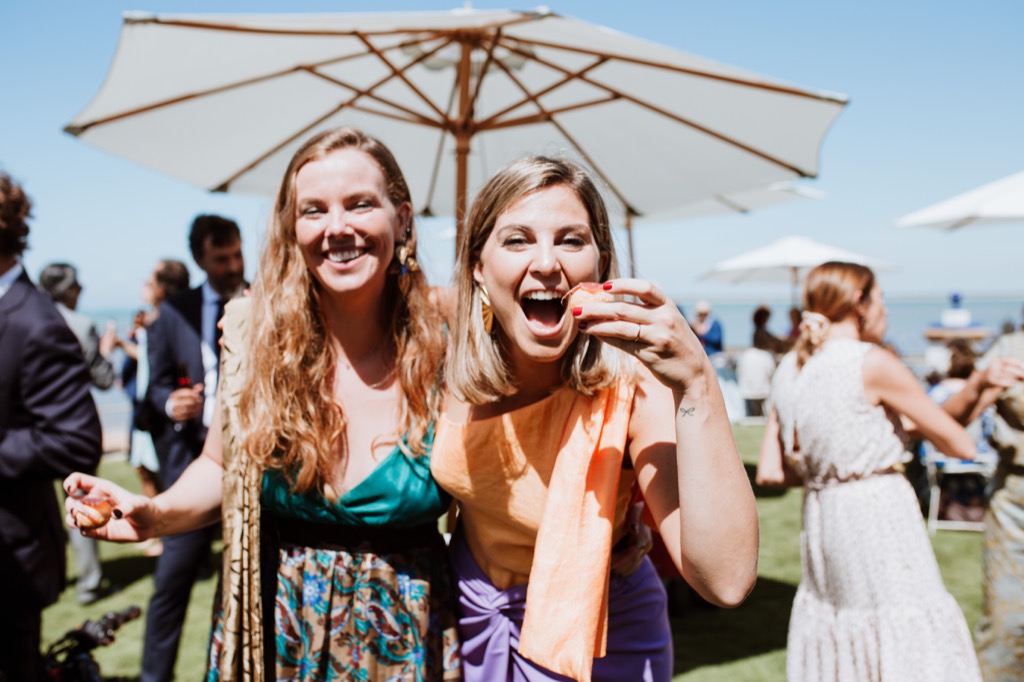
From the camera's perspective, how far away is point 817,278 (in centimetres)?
308

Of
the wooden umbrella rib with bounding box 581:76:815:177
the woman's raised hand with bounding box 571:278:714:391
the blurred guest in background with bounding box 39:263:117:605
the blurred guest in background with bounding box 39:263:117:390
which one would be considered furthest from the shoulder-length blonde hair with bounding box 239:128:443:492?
the blurred guest in background with bounding box 39:263:117:390

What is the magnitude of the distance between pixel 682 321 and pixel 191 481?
4.91 feet

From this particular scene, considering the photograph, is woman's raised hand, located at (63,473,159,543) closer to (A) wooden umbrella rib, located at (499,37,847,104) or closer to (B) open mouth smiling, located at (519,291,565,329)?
(B) open mouth smiling, located at (519,291,565,329)

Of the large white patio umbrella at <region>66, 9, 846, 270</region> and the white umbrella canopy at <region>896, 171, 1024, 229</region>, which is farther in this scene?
the white umbrella canopy at <region>896, 171, 1024, 229</region>

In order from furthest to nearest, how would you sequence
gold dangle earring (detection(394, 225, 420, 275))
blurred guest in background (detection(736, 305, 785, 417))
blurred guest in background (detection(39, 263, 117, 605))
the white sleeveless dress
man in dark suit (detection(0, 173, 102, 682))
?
blurred guest in background (detection(736, 305, 785, 417)) < blurred guest in background (detection(39, 263, 117, 605)) < the white sleeveless dress < man in dark suit (detection(0, 173, 102, 682)) < gold dangle earring (detection(394, 225, 420, 275))

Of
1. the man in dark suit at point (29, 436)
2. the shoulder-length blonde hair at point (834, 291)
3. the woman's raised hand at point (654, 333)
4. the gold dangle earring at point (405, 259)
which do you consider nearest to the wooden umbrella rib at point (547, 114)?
the shoulder-length blonde hair at point (834, 291)

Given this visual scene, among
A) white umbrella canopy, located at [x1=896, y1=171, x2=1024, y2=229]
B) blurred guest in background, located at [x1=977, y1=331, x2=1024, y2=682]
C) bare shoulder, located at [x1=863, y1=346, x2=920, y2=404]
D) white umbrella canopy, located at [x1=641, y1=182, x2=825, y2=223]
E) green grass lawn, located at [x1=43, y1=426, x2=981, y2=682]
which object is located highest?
white umbrella canopy, located at [x1=641, y1=182, x2=825, y2=223]

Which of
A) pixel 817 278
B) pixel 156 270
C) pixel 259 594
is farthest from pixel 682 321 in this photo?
pixel 156 270

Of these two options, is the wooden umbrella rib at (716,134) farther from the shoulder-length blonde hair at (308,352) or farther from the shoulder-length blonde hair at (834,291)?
the shoulder-length blonde hair at (308,352)

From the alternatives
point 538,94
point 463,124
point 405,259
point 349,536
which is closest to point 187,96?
point 463,124

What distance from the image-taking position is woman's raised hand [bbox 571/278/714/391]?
48.3 inches

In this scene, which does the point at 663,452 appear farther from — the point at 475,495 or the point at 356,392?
the point at 356,392

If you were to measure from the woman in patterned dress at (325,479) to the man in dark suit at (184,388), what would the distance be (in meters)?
1.62

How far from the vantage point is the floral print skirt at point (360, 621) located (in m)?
1.83
